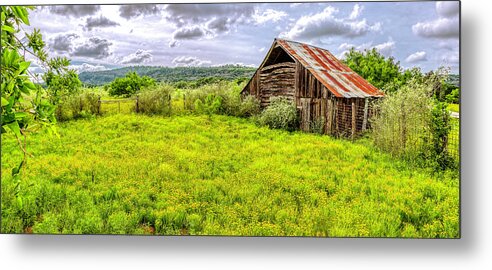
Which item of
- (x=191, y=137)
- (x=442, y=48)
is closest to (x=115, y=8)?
(x=191, y=137)

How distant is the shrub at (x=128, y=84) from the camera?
149 inches

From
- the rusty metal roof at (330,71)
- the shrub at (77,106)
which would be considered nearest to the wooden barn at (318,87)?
the rusty metal roof at (330,71)

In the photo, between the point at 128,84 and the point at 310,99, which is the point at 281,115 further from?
the point at 128,84

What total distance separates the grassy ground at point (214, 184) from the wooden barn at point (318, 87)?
0.15m

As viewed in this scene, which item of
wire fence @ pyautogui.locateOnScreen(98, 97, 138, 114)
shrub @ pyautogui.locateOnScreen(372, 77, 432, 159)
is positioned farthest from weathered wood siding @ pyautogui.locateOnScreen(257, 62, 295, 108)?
wire fence @ pyautogui.locateOnScreen(98, 97, 138, 114)

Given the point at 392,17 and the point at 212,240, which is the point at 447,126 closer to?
the point at 392,17

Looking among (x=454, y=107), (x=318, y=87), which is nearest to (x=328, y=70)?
(x=318, y=87)

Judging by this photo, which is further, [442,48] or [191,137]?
[191,137]

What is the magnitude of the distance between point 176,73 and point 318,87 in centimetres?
106

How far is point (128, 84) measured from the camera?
381 cm

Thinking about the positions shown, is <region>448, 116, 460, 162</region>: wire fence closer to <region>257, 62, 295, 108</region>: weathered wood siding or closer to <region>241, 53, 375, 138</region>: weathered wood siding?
<region>241, 53, 375, 138</region>: weathered wood siding

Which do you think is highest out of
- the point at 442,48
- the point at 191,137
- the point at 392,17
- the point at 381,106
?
the point at 392,17

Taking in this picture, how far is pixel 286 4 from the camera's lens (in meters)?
3.60

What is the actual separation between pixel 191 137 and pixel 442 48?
6.19 feet
